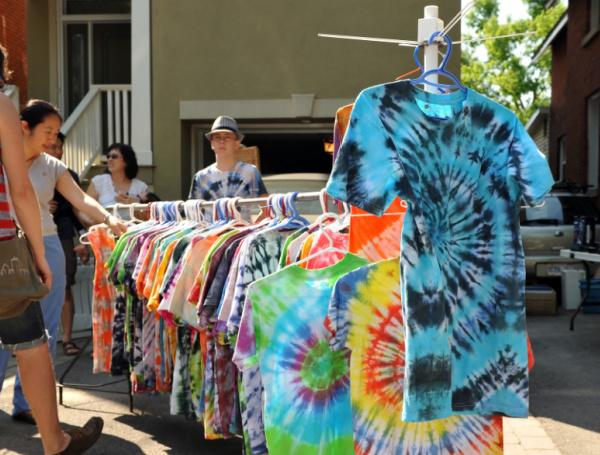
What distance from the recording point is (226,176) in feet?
19.4

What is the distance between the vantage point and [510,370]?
8.79 ft

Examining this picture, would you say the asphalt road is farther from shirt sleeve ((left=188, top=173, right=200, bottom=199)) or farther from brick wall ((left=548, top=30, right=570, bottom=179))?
brick wall ((left=548, top=30, right=570, bottom=179))

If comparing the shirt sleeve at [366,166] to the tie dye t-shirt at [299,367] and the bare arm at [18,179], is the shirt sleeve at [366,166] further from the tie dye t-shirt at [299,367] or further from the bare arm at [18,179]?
the bare arm at [18,179]

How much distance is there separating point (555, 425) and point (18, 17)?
46.9 feet

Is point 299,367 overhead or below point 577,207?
below

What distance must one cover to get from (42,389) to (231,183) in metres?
2.67

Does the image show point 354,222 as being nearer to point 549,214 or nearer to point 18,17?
point 549,214

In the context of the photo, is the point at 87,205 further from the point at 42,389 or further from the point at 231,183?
the point at 42,389

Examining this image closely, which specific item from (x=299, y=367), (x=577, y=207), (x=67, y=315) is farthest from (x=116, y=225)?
(x=577, y=207)

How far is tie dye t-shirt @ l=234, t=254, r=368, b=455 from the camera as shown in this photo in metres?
2.77

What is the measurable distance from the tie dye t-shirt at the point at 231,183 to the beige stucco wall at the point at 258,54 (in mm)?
5872

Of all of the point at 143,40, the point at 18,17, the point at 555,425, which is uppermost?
the point at 18,17

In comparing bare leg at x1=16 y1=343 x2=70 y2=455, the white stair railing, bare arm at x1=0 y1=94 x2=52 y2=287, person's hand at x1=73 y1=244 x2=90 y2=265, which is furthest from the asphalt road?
the white stair railing

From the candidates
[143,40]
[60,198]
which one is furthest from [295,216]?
[143,40]
